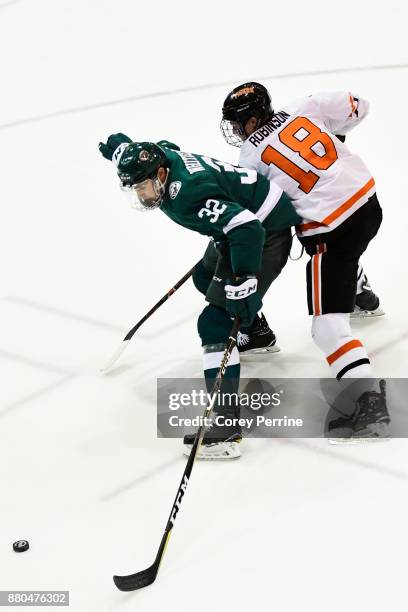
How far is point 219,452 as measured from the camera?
3281mm

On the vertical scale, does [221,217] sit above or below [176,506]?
above

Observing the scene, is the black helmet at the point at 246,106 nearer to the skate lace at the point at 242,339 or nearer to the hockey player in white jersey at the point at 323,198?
the hockey player in white jersey at the point at 323,198

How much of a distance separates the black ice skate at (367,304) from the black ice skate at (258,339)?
1.39 feet

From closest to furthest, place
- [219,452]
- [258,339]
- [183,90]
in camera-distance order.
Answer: [219,452]
[258,339]
[183,90]

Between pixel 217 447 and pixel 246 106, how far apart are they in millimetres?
1180

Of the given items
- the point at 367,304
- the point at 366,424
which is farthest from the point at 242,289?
the point at 367,304

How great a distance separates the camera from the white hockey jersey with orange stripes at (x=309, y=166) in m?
3.50

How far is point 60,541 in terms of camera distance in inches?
113

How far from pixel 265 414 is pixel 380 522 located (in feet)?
2.49

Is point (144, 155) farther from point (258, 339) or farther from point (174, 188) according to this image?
point (258, 339)

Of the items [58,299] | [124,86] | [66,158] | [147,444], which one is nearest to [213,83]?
[124,86]

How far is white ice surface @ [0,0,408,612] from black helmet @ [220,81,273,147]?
0.97m

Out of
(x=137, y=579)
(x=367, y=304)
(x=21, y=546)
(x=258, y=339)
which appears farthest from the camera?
(x=367, y=304)

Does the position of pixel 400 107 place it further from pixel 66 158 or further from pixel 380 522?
pixel 380 522
